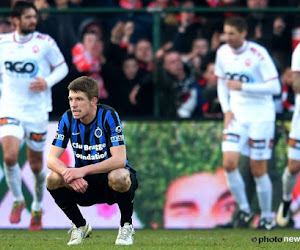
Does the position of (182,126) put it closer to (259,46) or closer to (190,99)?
(190,99)

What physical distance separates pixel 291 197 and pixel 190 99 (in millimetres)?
1970

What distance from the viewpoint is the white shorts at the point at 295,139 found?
12.1 meters

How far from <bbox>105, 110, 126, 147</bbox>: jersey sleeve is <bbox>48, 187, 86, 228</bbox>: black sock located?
59 centimetres

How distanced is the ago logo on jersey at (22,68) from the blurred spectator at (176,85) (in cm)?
196

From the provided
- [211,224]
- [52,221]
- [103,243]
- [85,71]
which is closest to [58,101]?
[85,71]

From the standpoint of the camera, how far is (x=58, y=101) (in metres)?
A: 12.6

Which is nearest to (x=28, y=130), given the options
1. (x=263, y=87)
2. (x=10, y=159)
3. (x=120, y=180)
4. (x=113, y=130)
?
(x=10, y=159)

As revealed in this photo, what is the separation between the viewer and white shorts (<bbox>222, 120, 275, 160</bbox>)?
12.2 meters

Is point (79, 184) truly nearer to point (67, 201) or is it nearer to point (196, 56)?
point (67, 201)

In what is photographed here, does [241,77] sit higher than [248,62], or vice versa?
[248,62]

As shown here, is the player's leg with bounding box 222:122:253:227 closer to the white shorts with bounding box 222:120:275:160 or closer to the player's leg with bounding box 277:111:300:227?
the white shorts with bounding box 222:120:275:160

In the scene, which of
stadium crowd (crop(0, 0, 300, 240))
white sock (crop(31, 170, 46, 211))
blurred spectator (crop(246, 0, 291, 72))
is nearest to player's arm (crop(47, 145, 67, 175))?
white sock (crop(31, 170, 46, 211))

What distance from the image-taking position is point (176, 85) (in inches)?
497

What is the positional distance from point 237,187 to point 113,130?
473 cm
